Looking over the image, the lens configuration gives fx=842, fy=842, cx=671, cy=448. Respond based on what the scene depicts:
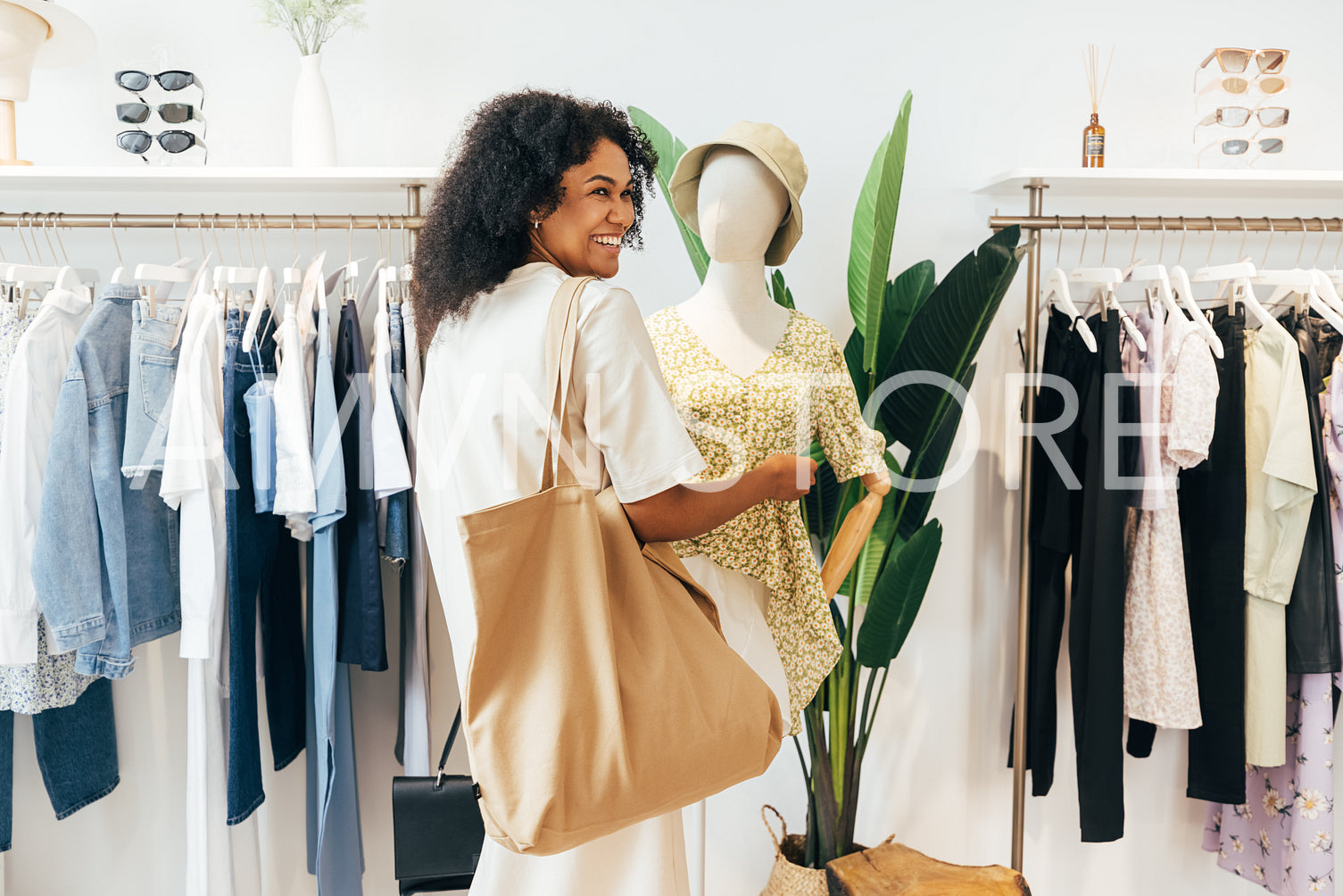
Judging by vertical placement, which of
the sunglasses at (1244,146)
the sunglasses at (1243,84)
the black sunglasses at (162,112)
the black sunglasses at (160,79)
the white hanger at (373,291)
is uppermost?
the black sunglasses at (160,79)

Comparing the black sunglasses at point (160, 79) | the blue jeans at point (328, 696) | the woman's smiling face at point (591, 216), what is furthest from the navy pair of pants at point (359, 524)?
the woman's smiling face at point (591, 216)

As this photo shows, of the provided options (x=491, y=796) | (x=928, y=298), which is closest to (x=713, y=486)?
(x=491, y=796)

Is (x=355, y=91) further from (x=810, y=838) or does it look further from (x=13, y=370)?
(x=810, y=838)

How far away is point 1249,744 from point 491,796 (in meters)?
1.77

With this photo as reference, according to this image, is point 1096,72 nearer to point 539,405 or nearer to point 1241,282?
point 1241,282

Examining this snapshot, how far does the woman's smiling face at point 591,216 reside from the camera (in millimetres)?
1016

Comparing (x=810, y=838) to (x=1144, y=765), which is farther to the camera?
(x=1144, y=765)

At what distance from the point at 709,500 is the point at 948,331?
84 centimetres

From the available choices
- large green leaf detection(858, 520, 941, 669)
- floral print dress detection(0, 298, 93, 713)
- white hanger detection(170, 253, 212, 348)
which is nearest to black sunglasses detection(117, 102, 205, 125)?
white hanger detection(170, 253, 212, 348)

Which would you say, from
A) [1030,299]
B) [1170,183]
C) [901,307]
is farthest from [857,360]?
[1170,183]

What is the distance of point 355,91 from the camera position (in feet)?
6.62

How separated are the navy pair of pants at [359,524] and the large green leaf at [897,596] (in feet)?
3.27

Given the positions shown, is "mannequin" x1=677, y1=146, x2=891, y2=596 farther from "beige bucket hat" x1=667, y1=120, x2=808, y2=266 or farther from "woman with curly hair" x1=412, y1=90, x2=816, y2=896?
"woman with curly hair" x1=412, y1=90, x2=816, y2=896

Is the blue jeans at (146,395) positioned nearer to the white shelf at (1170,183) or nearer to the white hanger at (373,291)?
the white hanger at (373,291)
